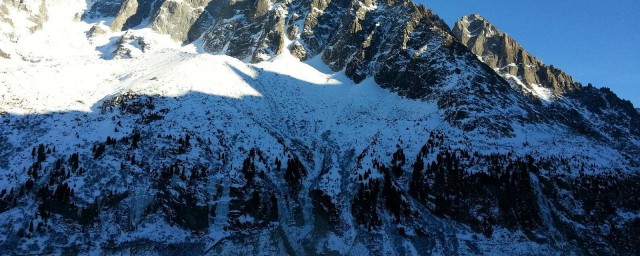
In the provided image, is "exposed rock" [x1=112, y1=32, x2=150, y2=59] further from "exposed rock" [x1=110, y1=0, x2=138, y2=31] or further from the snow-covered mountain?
"exposed rock" [x1=110, y1=0, x2=138, y2=31]

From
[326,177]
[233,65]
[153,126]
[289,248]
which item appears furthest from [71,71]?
[289,248]

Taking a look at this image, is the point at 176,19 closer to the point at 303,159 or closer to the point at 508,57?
the point at 508,57

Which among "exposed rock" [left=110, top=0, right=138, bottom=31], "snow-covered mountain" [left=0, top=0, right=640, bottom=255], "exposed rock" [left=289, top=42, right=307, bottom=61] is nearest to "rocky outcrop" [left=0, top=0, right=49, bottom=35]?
"exposed rock" [left=110, top=0, right=138, bottom=31]

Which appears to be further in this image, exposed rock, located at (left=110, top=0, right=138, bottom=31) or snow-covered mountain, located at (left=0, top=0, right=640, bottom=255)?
exposed rock, located at (left=110, top=0, right=138, bottom=31)

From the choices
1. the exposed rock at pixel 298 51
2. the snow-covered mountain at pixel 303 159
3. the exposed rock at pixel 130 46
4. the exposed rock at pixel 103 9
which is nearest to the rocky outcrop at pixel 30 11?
the exposed rock at pixel 103 9

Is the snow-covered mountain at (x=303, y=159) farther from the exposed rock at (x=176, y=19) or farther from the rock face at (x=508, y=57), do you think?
the exposed rock at (x=176, y=19)

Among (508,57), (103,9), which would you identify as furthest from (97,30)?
(508,57)
